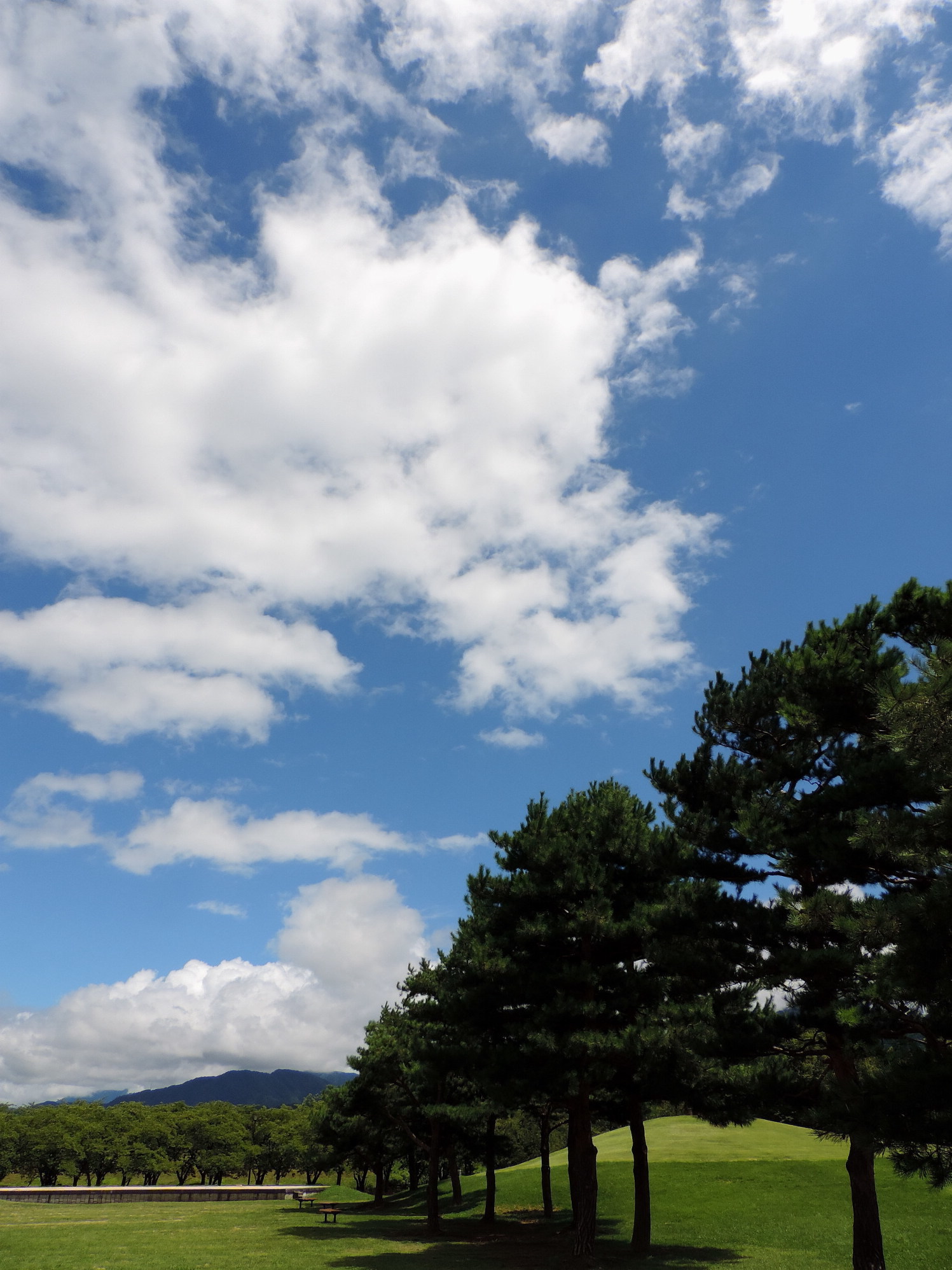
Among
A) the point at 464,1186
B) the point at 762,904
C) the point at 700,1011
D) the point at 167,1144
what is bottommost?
the point at 167,1144

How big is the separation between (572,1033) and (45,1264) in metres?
17.3

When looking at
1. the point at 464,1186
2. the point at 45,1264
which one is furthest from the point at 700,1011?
the point at 464,1186

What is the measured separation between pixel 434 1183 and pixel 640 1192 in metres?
14.1

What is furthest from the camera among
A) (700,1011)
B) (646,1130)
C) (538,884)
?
(646,1130)

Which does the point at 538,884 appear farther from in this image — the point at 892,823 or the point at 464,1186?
the point at 464,1186

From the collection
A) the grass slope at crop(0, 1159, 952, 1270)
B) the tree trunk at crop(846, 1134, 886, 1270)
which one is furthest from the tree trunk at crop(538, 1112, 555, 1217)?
the tree trunk at crop(846, 1134, 886, 1270)

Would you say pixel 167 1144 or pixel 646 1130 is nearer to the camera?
pixel 646 1130

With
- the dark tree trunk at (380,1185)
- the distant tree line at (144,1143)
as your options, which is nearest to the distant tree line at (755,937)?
the dark tree trunk at (380,1185)

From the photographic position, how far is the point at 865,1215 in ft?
61.5

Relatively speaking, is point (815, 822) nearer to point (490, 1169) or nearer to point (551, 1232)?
point (551, 1232)

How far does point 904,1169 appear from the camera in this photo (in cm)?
1422

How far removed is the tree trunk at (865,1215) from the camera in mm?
18500

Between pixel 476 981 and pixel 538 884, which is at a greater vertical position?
pixel 538 884

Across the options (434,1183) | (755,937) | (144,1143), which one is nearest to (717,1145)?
(434,1183)
